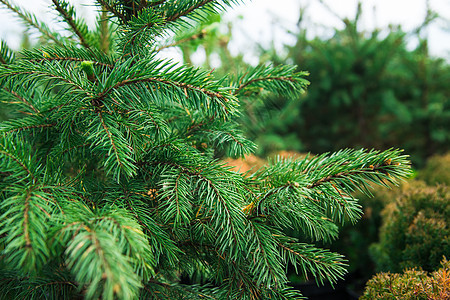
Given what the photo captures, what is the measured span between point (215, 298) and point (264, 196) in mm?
378

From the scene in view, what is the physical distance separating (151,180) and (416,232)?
1.28m

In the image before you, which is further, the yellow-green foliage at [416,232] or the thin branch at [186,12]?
the yellow-green foliage at [416,232]

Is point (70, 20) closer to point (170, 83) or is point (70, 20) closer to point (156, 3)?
point (156, 3)

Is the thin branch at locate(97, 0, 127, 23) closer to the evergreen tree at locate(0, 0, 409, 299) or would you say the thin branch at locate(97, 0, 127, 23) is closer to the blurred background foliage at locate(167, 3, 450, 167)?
the evergreen tree at locate(0, 0, 409, 299)

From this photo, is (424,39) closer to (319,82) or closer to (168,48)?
(319,82)

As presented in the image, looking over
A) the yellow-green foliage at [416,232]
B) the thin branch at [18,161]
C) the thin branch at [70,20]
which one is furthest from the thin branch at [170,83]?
the yellow-green foliage at [416,232]

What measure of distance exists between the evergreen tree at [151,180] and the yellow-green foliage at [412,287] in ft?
0.86

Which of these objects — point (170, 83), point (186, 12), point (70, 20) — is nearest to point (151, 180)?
point (170, 83)

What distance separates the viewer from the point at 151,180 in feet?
3.06

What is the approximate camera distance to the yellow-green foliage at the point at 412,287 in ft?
3.19

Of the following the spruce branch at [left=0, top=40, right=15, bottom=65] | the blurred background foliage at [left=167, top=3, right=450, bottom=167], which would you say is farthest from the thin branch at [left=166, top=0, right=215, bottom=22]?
the blurred background foliage at [left=167, top=3, right=450, bottom=167]

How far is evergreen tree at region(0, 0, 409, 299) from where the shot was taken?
760mm

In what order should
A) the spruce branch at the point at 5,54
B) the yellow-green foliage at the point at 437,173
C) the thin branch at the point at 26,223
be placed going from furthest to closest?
the yellow-green foliage at the point at 437,173 → the spruce branch at the point at 5,54 → the thin branch at the point at 26,223

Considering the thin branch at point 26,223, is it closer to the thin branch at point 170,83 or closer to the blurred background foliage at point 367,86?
the thin branch at point 170,83
